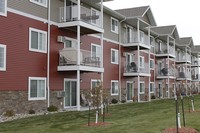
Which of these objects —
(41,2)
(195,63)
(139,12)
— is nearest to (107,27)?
(139,12)

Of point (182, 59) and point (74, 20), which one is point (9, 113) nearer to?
point (74, 20)

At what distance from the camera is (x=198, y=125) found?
13.7 metres

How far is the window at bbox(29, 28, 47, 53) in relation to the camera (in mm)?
21844

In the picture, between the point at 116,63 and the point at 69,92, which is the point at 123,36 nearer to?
the point at 116,63

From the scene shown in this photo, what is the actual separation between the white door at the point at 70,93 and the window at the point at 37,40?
3.77 m

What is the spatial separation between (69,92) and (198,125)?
543 inches

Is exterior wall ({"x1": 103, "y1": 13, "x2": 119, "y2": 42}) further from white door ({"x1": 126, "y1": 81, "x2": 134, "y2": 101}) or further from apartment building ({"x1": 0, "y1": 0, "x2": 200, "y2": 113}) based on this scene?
white door ({"x1": 126, "y1": 81, "x2": 134, "y2": 101})

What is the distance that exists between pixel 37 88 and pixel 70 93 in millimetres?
4268

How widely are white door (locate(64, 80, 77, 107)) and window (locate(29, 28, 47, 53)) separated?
377 cm

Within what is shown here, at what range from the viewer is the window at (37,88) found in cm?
2158

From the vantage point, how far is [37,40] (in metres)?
22.4

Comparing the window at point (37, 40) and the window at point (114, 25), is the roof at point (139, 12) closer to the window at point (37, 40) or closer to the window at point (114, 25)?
the window at point (114, 25)

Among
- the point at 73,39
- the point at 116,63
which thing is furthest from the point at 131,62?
the point at 73,39

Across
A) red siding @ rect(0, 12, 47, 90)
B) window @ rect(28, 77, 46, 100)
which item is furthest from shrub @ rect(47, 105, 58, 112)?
red siding @ rect(0, 12, 47, 90)
